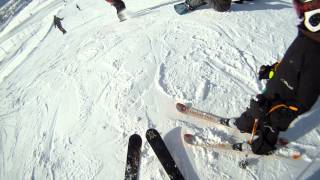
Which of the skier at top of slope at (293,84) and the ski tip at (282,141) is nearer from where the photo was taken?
the skier at top of slope at (293,84)

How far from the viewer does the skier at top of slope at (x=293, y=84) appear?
3218 mm

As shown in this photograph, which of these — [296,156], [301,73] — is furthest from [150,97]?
[301,73]

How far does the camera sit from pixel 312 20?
125 inches

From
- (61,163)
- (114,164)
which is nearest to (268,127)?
(114,164)

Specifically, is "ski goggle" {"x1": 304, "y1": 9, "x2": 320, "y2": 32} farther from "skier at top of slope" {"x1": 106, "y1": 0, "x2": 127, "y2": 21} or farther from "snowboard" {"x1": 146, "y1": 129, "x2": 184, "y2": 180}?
"skier at top of slope" {"x1": 106, "y1": 0, "x2": 127, "y2": 21}

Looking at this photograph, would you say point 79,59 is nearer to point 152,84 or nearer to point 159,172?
point 152,84

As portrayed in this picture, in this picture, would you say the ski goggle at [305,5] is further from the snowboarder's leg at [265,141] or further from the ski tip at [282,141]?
the ski tip at [282,141]

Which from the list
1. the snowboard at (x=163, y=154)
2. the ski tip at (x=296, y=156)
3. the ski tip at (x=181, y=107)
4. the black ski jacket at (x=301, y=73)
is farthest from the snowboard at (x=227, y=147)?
the black ski jacket at (x=301, y=73)

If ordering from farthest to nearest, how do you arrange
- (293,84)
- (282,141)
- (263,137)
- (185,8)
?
(185,8)
(282,141)
(263,137)
(293,84)

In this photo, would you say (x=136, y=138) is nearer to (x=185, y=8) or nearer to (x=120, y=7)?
(x=185, y=8)

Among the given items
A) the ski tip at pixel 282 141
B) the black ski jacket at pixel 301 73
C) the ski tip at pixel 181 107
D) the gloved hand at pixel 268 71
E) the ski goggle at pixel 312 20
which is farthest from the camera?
the ski tip at pixel 181 107

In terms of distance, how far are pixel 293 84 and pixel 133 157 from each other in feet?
9.32

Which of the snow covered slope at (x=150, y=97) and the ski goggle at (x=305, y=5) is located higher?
the ski goggle at (x=305, y=5)

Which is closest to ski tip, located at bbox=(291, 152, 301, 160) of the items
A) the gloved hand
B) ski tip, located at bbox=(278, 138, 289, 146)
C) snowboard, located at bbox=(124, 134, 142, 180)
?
ski tip, located at bbox=(278, 138, 289, 146)
